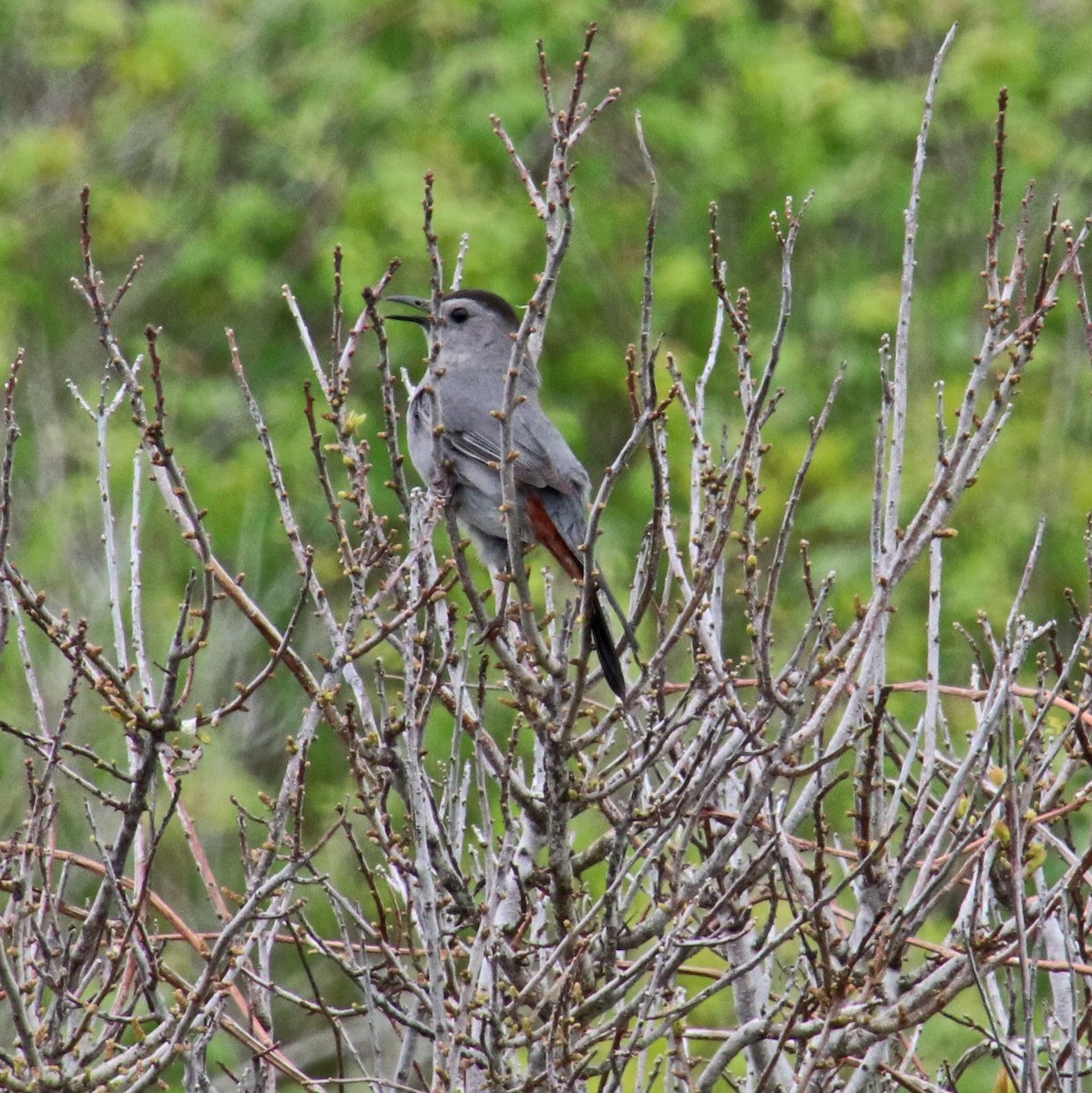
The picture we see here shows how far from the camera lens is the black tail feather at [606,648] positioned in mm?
3670

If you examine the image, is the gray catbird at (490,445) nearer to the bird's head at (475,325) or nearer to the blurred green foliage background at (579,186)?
the bird's head at (475,325)

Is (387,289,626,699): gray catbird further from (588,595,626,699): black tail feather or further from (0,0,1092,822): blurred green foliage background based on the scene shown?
(0,0,1092,822): blurred green foliage background

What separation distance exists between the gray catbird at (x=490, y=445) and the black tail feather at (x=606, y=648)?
0.50 metres

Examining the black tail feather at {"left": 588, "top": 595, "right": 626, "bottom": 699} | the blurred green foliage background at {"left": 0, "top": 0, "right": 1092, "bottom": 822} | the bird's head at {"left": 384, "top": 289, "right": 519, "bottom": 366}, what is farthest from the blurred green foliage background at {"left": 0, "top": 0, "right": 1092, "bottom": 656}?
the black tail feather at {"left": 588, "top": 595, "right": 626, "bottom": 699}

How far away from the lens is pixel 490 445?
517 cm

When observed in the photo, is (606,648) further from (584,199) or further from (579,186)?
(584,199)

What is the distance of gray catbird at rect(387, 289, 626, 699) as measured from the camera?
15.4 feet

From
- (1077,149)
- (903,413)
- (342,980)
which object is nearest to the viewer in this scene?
(903,413)

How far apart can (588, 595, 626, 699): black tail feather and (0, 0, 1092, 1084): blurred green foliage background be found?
5872mm

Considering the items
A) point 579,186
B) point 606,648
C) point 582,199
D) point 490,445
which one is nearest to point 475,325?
point 490,445

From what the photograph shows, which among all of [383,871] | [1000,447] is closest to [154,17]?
[1000,447]

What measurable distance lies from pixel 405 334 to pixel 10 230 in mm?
2421

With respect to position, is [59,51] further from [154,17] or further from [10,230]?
[10,230]

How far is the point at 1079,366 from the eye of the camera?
10328 millimetres
